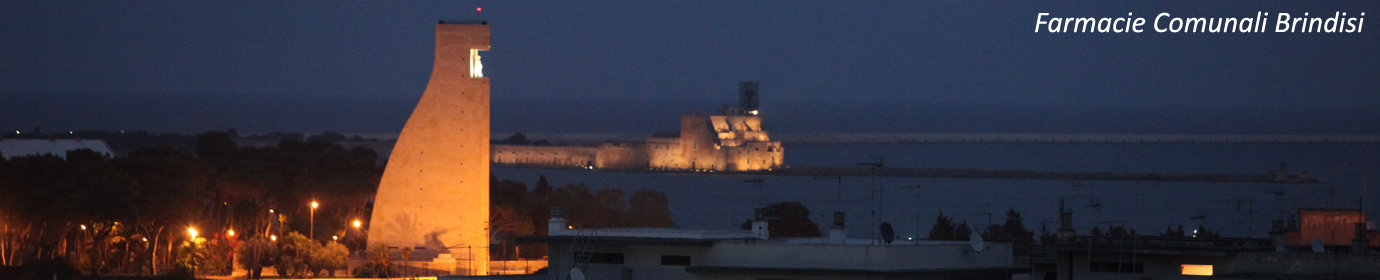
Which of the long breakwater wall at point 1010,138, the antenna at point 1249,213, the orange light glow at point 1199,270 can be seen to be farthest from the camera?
the long breakwater wall at point 1010,138

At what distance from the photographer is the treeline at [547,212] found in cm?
3381

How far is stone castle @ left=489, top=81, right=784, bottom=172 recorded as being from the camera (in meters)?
115

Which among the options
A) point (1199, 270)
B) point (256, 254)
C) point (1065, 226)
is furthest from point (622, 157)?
point (1199, 270)

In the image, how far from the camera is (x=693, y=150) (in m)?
115

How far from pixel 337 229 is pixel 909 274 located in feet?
59.5

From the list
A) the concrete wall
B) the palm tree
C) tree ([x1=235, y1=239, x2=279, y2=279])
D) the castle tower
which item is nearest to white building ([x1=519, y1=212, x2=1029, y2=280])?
the concrete wall

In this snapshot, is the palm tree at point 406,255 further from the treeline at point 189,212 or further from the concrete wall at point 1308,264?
the concrete wall at point 1308,264

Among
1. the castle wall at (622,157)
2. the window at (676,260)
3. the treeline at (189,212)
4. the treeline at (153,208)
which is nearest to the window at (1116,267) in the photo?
the window at (676,260)

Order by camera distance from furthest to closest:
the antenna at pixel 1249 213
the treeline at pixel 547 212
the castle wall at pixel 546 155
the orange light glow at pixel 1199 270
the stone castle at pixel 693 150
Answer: the castle wall at pixel 546 155, the stone castle at pixel 693 150, the treeline at pixel 547 212, the antenna at pixel 1249 213, the orange light glow at pixel 1199 270

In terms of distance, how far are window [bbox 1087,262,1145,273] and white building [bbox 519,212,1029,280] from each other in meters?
1.16

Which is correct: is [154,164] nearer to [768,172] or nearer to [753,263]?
[753,263]

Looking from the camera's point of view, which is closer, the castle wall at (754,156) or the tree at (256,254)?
the tree at (256,254)

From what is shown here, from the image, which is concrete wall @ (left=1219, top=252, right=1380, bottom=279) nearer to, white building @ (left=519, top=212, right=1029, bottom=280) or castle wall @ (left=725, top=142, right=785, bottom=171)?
white building @ (left=519, top=212, right=1029, bottom=280)

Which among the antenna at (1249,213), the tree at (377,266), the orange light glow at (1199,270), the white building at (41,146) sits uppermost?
the white building at (41,146)
